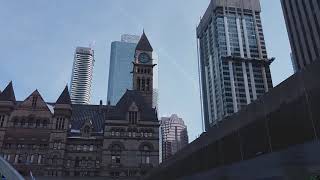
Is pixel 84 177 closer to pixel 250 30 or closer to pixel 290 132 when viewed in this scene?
pixel 290 132

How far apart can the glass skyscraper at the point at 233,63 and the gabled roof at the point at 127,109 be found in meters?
96.5

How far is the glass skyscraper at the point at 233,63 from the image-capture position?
573ft

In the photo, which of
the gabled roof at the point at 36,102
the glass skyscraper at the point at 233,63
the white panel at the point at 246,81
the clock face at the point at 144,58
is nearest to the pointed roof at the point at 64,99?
the gabled roof at the point at 36,102

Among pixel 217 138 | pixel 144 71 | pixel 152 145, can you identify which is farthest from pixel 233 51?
pixel 217 138

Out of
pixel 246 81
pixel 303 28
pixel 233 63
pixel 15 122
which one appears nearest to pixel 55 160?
pixel 15 122

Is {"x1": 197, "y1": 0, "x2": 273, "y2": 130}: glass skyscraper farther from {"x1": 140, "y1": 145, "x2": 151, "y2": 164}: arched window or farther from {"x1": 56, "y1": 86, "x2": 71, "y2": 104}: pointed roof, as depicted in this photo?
{"x1": 56, "y1": 86, "x2": 71, "y2": 104}: pointed roof

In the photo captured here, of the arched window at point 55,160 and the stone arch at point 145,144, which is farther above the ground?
the stone arch at point 145,144

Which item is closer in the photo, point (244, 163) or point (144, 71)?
→ point (244, 163)

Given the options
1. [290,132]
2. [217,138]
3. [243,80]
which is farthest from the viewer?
[243,80]

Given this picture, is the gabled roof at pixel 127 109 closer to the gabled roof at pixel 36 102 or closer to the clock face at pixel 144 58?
the gabled roof at pixel 36 102

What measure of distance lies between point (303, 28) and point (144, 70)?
41281 mm

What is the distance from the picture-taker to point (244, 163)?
24.4 meters

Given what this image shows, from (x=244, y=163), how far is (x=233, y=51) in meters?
167

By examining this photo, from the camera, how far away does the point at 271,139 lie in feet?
65.4
